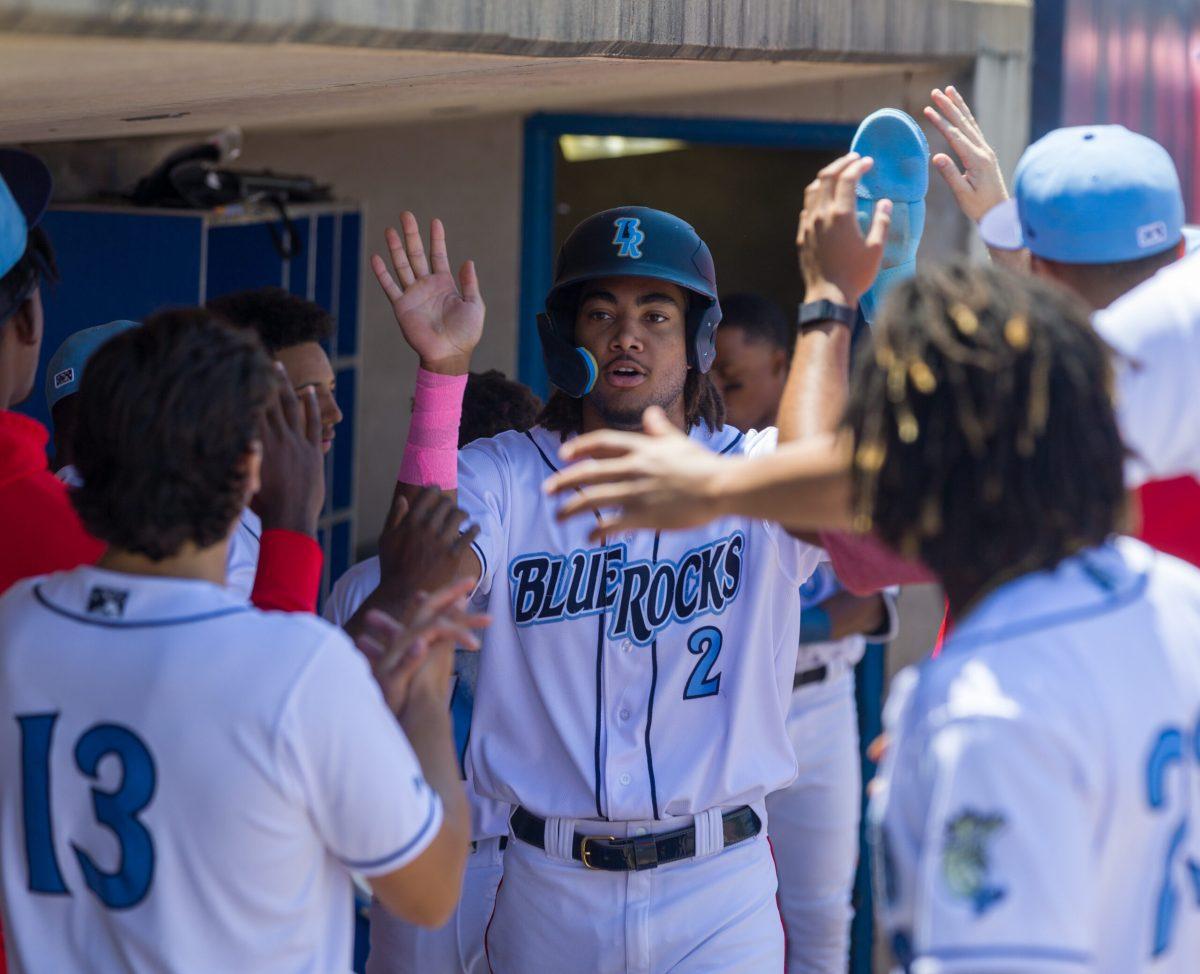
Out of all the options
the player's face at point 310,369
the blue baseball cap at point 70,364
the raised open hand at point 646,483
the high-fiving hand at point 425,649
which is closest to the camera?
the raised open hand at point 646,483

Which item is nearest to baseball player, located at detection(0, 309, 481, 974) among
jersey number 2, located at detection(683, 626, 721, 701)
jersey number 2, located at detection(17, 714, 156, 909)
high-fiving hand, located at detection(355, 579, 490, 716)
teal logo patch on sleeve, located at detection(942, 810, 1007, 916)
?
jersey number 2, located at detection(17, 714, 156, 909)

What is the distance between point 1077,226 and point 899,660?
287 cm

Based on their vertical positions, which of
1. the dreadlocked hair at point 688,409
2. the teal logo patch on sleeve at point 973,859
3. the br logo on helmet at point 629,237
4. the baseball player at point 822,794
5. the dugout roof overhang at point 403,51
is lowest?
the baseball player at point 822,794

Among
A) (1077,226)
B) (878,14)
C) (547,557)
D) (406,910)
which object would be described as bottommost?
(406,910)

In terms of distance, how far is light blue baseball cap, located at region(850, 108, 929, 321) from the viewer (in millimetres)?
2549

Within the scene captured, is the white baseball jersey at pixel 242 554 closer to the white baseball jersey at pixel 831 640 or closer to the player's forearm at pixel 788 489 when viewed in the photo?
the player's forearm at pixel 788 489

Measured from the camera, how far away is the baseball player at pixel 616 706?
2637mm

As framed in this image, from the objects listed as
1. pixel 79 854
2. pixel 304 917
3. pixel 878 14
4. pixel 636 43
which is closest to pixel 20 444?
pixel 79 854

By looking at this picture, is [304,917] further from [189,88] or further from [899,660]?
[899,660]

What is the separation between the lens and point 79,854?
67.2 inches

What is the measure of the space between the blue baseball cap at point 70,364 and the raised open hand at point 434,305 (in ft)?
2.65

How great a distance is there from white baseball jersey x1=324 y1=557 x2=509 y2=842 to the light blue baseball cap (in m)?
1.11

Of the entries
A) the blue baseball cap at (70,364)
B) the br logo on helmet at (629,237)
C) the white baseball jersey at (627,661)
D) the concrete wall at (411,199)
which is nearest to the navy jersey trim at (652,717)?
the white baseball jersey at (627,661)

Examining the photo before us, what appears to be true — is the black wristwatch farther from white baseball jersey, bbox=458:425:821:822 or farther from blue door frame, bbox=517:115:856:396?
blue door frame, bbox=517:115:856:396
